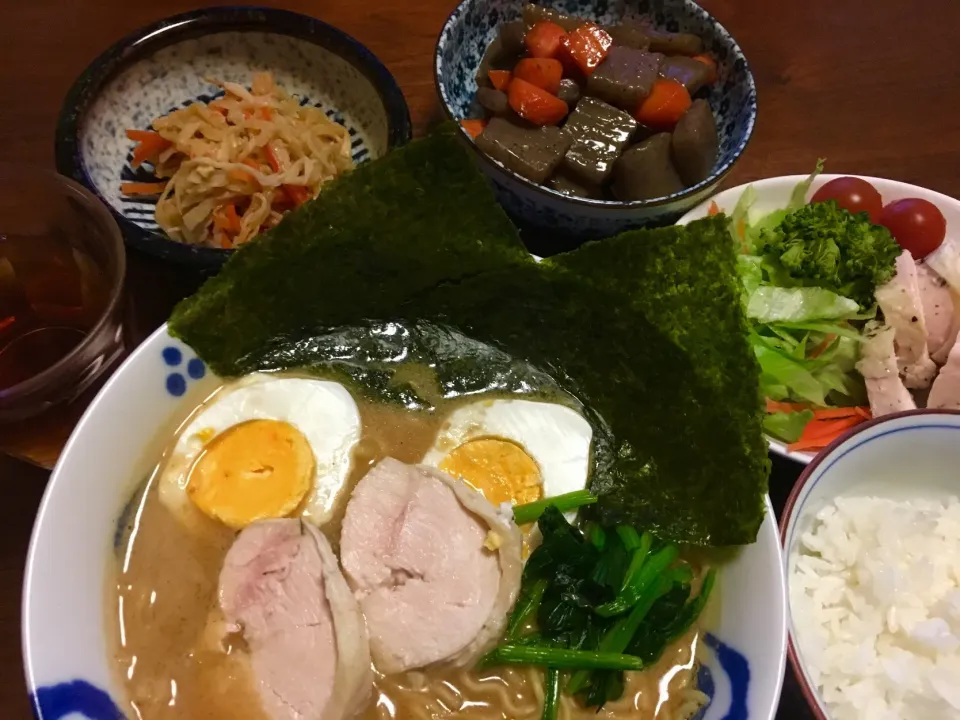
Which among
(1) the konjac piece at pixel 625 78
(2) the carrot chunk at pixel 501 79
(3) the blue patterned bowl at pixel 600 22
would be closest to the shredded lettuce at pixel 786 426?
(3) the blue patterned bowl at pixel 600 22

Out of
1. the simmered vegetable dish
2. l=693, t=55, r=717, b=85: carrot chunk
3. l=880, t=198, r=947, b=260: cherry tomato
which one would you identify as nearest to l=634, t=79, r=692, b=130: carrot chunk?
the simmered vegetable dish

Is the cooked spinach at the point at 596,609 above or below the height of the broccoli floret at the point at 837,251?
below

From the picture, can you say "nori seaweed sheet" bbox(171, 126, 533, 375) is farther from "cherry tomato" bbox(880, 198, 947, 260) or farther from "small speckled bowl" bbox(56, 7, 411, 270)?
"cherry tomato" bbox(880, 198, 947, 260)

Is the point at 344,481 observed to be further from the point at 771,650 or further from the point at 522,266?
the point at 771,650

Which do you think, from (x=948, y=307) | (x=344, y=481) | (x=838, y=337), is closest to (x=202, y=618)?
(x=344, y=481)

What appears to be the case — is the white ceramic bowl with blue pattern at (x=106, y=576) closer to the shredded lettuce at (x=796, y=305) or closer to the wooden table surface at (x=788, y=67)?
the shredded lettuce at (x=796, y=305)
